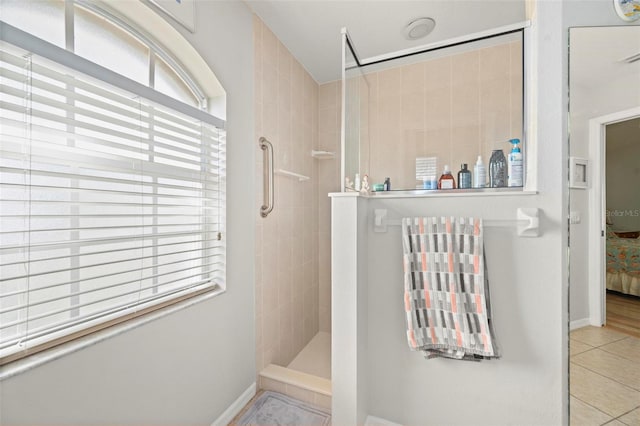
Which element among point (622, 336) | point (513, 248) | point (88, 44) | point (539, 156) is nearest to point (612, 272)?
point (622, 336)

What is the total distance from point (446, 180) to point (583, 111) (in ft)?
1.97

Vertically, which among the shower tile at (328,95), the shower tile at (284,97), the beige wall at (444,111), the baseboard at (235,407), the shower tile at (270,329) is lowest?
the baseboard at (235,407)

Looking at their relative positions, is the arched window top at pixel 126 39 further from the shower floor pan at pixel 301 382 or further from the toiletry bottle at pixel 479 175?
the shower floor pan at pixel 301 382

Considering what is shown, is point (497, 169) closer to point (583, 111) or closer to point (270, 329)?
point (583, 111)

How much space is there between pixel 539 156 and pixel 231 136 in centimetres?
153

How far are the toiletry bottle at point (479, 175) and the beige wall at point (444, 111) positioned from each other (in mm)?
34

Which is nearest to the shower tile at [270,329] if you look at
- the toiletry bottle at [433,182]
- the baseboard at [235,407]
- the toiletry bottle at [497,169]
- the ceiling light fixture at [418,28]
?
the baseboard at [235,407]

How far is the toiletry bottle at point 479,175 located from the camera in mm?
1317

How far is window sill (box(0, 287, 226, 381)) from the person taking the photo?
791 mm

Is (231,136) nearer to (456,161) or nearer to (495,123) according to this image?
(456,161)

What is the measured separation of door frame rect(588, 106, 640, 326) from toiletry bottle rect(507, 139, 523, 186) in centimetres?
27

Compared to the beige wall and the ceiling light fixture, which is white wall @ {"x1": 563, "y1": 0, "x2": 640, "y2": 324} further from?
the ceiling light fixture

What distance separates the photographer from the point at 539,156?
1.17m

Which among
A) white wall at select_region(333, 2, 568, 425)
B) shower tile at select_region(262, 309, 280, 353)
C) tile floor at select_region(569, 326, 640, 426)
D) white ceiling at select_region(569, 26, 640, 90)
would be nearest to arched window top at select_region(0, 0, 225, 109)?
white wall at select_region(333, 2, 568, 425)
